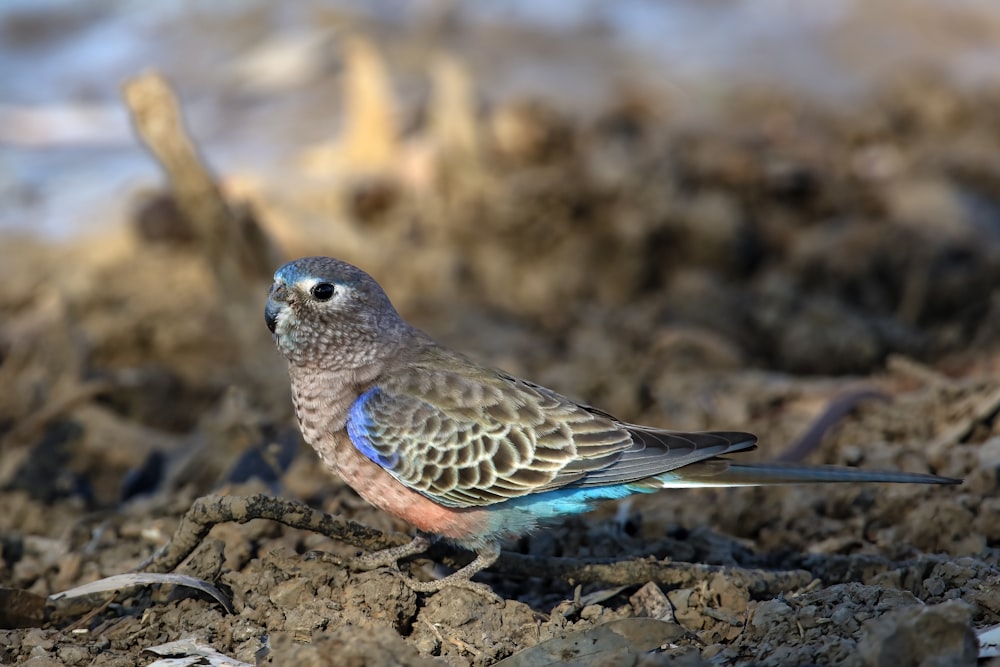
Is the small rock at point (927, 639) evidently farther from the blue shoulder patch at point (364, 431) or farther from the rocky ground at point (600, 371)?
the blue shoulder patch at point (364, 431)

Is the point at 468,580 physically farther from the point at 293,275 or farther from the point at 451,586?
the point at 293,275

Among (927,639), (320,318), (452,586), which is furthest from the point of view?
(320,318)

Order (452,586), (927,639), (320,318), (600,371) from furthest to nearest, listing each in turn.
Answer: (600,371), (320,318), (452,586), (927,639)

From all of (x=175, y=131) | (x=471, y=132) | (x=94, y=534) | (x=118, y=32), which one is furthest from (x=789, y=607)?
(x=118, y=32)

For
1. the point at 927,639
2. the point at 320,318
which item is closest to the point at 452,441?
the point at 320,318

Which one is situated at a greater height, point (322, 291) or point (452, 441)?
point (322, 291)

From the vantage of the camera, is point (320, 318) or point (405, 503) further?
point (320, 318)

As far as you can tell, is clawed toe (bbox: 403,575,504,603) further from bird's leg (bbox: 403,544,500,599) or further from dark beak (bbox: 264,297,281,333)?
dark beak (bbox: 264,297,281,333)

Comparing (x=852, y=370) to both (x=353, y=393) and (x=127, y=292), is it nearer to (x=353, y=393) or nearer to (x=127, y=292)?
(x=353, y=393)
